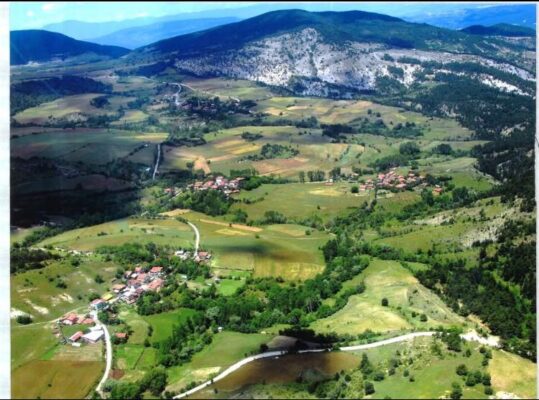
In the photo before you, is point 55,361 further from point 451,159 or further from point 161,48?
point 161,48

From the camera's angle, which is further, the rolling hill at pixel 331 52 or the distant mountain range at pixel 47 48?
the rolling hill at pixel 331 52

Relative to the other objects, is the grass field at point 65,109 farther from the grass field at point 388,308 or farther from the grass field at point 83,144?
the grass field at point 388,308

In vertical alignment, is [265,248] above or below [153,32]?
below

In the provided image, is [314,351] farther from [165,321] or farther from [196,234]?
[196,234]

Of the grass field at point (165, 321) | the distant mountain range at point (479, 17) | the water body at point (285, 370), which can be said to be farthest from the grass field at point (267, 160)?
the water body at point (285, 370)

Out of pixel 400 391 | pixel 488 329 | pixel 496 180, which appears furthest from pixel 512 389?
pixel 496 180

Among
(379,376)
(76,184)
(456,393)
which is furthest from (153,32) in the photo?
(456,393)

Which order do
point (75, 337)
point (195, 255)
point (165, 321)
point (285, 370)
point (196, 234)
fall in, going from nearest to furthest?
1. point (285, 370)
2. point (75, 337)
3. point (165, 321)
4. point (195, 255)
5. point (196, 234)
